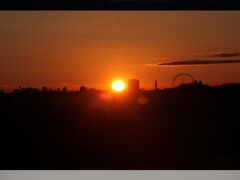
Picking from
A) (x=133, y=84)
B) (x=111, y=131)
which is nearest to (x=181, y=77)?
(x=133, y=84)

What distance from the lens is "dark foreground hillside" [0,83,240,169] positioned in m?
3.19

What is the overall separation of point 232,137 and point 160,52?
73 centimetres

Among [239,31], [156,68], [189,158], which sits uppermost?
[239,31]

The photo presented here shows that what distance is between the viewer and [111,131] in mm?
3207

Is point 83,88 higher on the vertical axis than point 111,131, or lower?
higher

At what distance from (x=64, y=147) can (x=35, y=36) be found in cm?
75

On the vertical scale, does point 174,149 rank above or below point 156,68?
below
